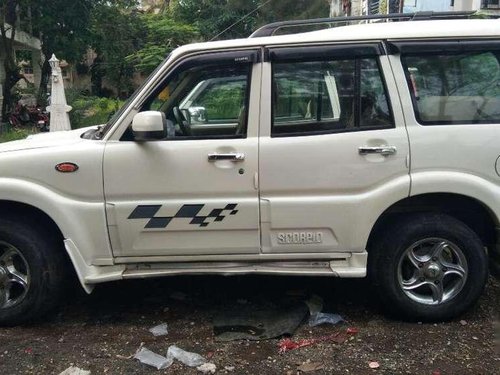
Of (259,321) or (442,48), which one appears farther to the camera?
(259,321)

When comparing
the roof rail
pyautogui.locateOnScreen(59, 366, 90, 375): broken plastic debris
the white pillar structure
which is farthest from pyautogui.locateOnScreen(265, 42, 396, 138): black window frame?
A: the white pillar structure

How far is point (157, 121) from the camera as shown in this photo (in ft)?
11.5

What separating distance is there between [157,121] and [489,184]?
2.21m

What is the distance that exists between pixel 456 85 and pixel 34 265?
3.12 m

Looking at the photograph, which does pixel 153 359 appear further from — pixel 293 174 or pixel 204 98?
pixel 204 98

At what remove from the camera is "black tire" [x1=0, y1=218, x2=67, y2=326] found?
3.74 meters

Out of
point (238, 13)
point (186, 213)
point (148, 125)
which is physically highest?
point (238, 13)

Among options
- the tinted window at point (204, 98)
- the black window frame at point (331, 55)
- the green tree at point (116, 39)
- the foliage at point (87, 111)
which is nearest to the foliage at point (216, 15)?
the green tree at point (116, 39)

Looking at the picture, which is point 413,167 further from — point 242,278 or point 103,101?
point 103,101

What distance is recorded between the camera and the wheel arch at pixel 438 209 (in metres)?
3.75

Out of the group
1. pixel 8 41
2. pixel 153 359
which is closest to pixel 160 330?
pixel 153 359

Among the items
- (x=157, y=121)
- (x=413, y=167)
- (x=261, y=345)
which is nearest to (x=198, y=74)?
(x=157, y=121)

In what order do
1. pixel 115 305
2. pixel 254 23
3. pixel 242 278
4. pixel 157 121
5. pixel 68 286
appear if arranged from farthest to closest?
pixel 254 23 → pixel 242 278 → pixel 115 305 → pixel 68 286 → pixel 157 121

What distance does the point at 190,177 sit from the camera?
3.63 meters
